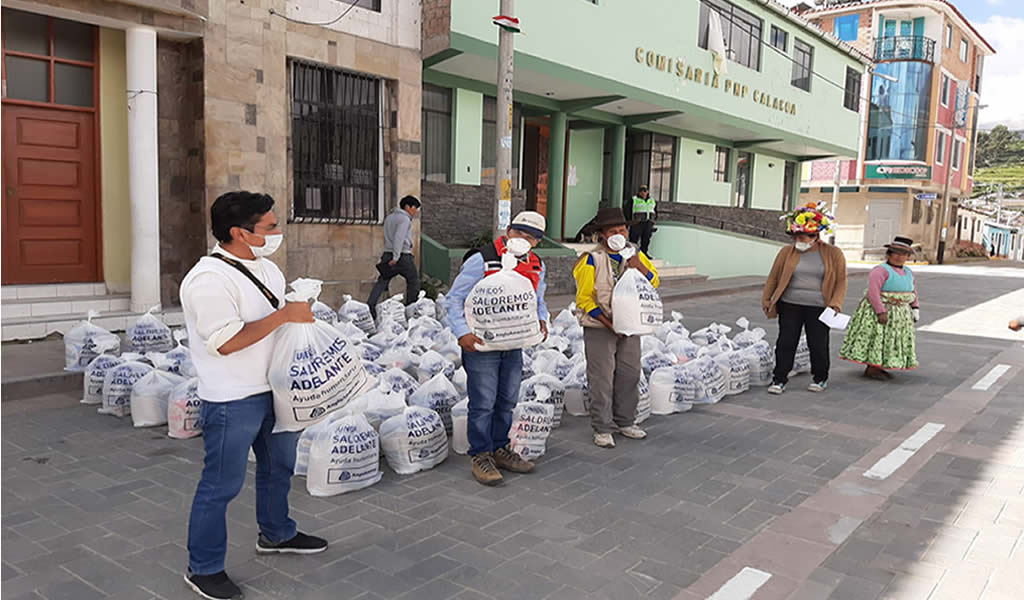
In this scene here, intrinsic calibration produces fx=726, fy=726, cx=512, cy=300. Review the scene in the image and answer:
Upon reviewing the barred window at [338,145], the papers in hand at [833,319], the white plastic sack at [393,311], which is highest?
the barred window at [338,145]

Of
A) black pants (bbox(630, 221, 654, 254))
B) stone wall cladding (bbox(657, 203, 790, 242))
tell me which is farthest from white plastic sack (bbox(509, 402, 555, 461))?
stone wall cladding (bbox(657, 203, 790, 242))

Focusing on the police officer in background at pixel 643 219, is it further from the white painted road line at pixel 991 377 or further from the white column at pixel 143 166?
the white column at pixel 143 166

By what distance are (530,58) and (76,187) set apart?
7.97 m

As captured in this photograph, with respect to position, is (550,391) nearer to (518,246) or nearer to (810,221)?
(518,246)

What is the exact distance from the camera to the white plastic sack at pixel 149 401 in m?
5.49

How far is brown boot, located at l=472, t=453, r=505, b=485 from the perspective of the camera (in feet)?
14.8

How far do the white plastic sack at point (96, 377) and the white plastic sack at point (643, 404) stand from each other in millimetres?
4283

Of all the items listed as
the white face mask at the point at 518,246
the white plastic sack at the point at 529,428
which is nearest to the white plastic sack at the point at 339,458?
the white plastic sack at the point at 529,428

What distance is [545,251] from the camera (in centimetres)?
1473

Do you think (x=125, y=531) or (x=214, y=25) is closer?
(x=125, y=531)

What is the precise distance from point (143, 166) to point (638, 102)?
11448 millimetres

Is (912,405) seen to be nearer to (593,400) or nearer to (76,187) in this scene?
(593,400)

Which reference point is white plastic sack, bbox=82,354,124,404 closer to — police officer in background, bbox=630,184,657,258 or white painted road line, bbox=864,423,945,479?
white painted road line, bbox=864,423,945,479

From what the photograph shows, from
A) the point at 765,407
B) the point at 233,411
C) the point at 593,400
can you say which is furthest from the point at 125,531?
the point at 765,407
